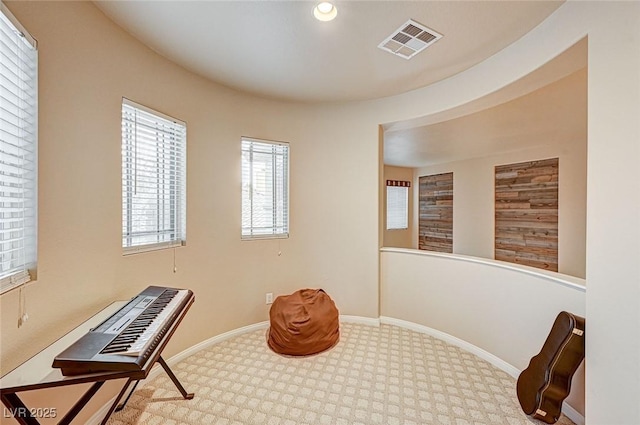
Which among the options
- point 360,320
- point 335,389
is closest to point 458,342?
point 360,320

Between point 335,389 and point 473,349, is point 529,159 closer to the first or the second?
point 473,349

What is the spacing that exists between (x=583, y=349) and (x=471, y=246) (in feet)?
15.1

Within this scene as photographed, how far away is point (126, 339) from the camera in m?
1.29

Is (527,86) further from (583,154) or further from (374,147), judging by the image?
(583,154)

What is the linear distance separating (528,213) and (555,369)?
13.0 ft

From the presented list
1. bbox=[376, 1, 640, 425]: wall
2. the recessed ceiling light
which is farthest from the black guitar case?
the recessed ceiling light

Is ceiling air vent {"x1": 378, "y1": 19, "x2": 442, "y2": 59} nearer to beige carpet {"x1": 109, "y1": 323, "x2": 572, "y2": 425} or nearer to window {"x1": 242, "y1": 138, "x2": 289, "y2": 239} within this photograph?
window {"x1": 242, "y1": 138, "x2": 289, "y2": 239}

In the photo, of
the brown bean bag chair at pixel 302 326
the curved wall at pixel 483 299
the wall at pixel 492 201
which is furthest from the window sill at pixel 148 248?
the wall at pixel 492 201

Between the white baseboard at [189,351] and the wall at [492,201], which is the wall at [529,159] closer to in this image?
the wall at [492,201]

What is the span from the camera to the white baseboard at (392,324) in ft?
6.05

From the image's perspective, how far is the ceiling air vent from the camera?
1.96 metres

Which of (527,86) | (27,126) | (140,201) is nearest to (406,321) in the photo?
(527,86)

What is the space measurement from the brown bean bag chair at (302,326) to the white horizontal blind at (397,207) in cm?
483

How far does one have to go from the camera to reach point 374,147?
3.33 meters
